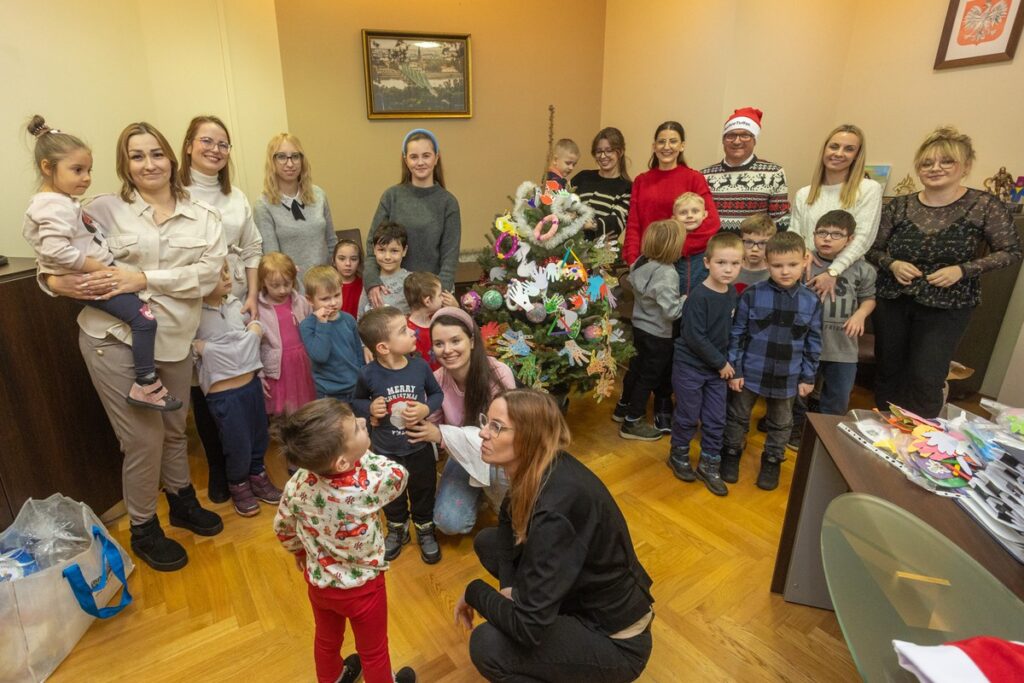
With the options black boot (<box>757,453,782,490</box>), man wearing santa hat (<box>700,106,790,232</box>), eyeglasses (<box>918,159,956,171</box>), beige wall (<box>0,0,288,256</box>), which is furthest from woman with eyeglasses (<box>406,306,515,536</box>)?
beige wall (<box>0,0,288,256</box>)

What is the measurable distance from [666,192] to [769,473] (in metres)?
1.55

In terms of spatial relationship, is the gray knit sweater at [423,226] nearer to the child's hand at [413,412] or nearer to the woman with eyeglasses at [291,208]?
the woman with eyeglasses at [291,208]

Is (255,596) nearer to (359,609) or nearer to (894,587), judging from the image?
(359,609)

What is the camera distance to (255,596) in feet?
6.42

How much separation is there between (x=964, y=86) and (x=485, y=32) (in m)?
3.19

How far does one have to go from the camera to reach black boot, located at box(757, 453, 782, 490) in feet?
8.56

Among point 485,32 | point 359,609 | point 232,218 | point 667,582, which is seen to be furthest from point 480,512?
point 485,32

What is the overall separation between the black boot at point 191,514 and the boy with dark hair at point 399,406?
2.42 feet

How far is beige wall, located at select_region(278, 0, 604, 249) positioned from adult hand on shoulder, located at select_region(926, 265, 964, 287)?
10.5 feet

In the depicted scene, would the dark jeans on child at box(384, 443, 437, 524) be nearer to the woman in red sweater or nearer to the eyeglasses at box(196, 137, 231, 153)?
the eyeglasses at box(196, 137, 231, 153)

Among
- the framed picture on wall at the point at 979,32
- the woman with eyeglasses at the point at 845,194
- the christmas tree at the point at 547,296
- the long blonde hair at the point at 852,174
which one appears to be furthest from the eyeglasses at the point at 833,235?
the framed picture on wall at the point at 979,32

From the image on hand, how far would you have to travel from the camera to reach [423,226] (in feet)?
9.13

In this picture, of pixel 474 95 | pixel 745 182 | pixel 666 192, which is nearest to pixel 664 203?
pixel 666 192

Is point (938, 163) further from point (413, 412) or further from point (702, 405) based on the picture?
point (413, 412)
